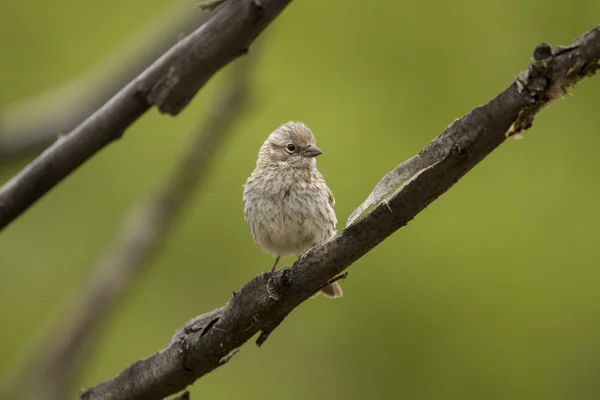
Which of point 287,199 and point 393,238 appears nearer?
point 287,199

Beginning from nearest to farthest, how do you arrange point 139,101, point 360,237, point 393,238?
1. point 360,237
2. point 139,101
3. point 393,238

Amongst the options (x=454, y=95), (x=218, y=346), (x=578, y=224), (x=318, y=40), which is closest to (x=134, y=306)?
(x=318, y=40)

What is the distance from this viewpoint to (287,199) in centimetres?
296

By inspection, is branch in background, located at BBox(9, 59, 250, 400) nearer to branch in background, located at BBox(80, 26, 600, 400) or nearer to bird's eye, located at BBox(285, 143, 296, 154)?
bird's eye, located at BBox(285, 143, 296, 154)

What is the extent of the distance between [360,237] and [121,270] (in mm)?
2789

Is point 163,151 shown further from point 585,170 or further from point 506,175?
point 585,170

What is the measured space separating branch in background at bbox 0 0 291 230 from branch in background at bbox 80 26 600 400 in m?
0.49

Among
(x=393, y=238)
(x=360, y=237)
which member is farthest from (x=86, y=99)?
(x=393, y=238)

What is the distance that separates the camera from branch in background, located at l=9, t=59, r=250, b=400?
397 cm

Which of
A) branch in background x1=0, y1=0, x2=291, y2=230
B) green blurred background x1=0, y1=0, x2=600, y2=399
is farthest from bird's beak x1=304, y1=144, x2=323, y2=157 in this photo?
green blurred background x1=0, y1=0, x2=600, y2=399

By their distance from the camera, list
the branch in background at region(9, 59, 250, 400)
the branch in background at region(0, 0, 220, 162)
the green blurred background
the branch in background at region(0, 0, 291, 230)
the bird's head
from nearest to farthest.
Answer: the branch in background at region(0, 0, 291, 230), the bird's head, the branch in background at region(0, 0, 220, 162), the branch in background at region(9, 59, 250, 400), the green blurred background

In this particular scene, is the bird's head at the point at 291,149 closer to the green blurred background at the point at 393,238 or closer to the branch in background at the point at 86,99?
the branch in background at the point at 86,99

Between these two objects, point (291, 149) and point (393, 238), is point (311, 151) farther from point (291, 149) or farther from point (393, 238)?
point (393, 238)

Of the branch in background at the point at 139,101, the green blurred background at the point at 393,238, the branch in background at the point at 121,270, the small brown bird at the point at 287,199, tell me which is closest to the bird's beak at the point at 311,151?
the small brown bird at the point at 287,199
